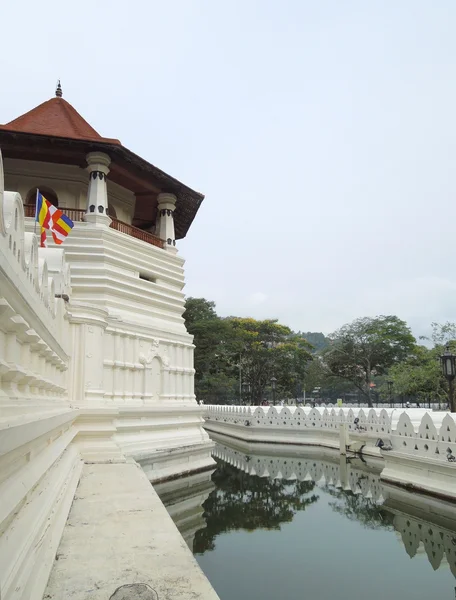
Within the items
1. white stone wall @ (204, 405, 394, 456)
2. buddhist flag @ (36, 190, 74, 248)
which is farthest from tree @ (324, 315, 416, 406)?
buddhist flag @ (36, 190, 74, 248)

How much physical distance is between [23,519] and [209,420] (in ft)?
108

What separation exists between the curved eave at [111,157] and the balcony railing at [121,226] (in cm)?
167

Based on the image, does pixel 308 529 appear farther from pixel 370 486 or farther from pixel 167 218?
pixel 167 218

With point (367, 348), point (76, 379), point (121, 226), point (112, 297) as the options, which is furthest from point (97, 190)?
point (367, 348)

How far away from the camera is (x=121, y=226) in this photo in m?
17.1

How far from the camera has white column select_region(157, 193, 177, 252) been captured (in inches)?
724

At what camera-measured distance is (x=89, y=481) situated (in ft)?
24.2

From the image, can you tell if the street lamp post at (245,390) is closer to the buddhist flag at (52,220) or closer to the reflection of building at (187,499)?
the reflection of building at (187,499)

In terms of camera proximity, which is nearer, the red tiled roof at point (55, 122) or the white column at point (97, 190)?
the white column at point (97, 190)

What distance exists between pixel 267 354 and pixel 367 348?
10498 millimetres

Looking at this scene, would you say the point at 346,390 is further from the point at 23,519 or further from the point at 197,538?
the point at 23,519

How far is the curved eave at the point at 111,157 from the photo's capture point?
49.0ft

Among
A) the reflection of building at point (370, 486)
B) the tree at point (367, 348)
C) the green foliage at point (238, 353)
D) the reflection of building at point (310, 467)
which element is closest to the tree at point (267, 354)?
the green foliage at point (238, 353)

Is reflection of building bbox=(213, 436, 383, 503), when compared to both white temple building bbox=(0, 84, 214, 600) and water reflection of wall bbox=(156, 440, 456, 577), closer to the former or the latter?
water reflection of wall bbox=(156, 440, 456, 577)
